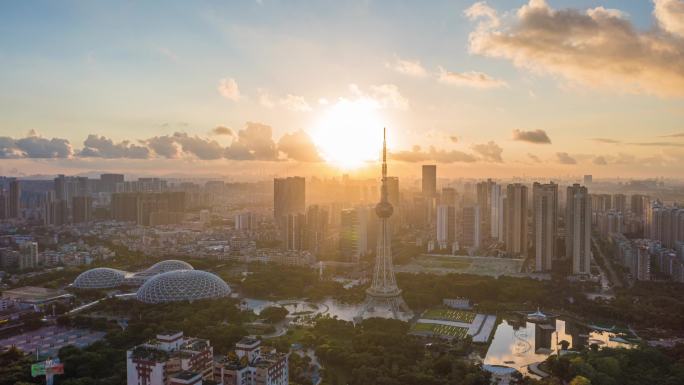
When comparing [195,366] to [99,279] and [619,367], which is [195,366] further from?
[99,279]

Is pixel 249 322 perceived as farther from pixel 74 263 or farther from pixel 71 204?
pixel 71 204

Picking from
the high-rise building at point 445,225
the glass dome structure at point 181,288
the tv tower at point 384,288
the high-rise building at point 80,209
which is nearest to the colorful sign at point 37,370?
the glass dome structure at point 181,288

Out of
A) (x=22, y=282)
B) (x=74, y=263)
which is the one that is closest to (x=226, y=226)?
(x=74, y=263)

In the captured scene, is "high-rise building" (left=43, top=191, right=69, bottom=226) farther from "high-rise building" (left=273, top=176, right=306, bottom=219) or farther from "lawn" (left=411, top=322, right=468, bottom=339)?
"lawn" (left=411, top=322, right=468, bottom=339)

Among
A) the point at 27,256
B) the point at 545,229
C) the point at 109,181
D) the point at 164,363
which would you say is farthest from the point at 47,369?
the point at 109,181

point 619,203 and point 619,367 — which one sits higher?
point 619,203

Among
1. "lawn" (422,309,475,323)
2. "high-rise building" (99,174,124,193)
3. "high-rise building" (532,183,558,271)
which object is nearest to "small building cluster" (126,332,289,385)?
"lawn" (422,309,475,323)

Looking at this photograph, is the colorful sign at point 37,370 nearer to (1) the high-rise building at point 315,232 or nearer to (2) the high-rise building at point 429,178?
(1) the high-rise building at point 315,232
